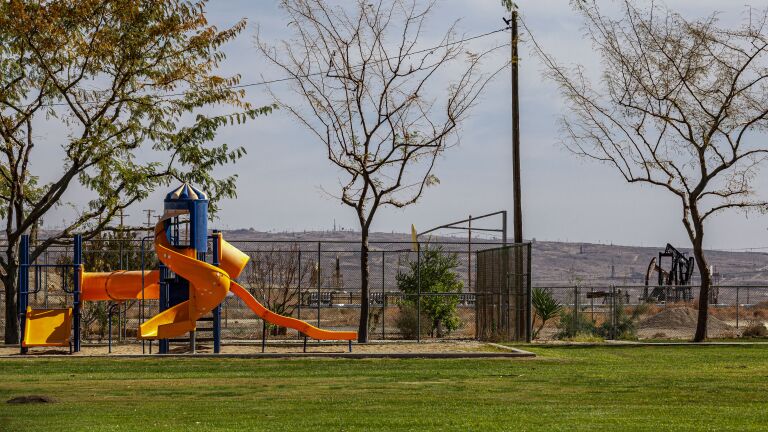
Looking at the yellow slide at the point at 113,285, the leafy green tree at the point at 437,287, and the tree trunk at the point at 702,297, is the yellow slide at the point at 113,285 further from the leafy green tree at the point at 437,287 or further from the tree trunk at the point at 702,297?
the tree trunk at the point at 702,297

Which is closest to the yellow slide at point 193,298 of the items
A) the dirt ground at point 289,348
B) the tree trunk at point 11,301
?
the dirt ground at point 289,348

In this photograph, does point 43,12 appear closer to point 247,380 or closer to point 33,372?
point 33,372

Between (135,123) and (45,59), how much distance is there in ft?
8.30

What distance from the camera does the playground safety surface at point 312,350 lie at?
24984 millimetres

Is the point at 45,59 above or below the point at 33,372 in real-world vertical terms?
above

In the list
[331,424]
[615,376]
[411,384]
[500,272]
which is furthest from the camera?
[500,272]

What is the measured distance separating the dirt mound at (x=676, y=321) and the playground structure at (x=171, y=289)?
22.8 metres

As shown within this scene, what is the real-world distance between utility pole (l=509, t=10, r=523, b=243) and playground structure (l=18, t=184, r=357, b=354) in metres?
8.32

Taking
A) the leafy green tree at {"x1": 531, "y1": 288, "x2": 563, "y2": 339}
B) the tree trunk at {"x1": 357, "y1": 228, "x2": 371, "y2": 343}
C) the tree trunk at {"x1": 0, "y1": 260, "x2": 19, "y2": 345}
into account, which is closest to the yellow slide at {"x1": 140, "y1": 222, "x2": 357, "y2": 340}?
the tree trunk at {"x1": 357, "y1": 228, "x2": 371, "y2": 343}

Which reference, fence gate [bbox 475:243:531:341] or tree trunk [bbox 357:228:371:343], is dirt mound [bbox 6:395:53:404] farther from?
fence gate [bbox 475:243:531:341]

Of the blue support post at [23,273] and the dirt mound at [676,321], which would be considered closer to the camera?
the blue support post at [23,273]

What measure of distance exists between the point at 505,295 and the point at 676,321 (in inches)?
677

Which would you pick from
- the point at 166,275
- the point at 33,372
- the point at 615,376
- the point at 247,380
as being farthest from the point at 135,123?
the point at 615,376

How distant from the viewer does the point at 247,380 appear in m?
19.6
